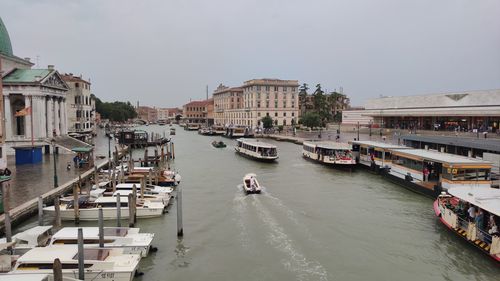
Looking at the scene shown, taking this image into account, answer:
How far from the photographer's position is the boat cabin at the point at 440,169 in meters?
25.1

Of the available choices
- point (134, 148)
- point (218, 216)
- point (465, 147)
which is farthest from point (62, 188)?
point (134, 148)

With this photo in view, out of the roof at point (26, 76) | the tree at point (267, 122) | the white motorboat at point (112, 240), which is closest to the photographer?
the white motorboat at point (112, 240)

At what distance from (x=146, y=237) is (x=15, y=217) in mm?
7475

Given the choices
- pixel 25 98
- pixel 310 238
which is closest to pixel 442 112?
pixel 310 238

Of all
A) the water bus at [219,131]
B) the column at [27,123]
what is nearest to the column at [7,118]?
the column at [27,123]

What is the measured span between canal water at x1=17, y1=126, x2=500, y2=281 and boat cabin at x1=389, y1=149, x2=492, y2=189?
164 cm

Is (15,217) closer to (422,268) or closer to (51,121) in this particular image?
(422,268)

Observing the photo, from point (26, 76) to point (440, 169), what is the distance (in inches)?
1813

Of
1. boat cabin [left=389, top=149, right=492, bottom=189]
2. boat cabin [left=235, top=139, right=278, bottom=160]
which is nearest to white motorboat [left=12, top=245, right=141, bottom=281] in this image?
boat cabin [left=389, top=149, right=492, bottom=189]

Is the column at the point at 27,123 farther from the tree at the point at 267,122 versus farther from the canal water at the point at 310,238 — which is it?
the tree at the point at 267,122

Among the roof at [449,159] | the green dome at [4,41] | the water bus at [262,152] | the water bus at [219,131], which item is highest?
the green dome at [4,41]

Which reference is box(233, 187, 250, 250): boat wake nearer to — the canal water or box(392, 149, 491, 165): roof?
the canal water

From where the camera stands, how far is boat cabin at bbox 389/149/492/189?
25109 millimetres

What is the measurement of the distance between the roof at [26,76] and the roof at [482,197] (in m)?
45.8
